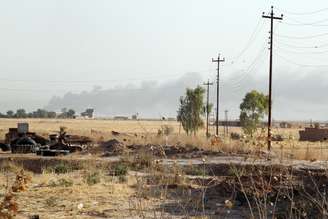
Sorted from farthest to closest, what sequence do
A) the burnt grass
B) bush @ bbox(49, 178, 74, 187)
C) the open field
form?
1. bush @ bbox(49, 178, 74, 187)
2. the open field
3. the burnt grass

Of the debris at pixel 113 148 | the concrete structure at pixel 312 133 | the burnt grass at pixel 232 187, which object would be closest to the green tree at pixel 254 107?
the concrete structure at pixel 312 133

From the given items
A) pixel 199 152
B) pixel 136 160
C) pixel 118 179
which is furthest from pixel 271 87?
pixel 118 179

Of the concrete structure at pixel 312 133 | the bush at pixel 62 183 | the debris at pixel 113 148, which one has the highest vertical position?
the concrete structure at pixel 312 133

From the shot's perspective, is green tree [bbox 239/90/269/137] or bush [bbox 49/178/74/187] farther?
green tree [bbox 239/90/269/137]

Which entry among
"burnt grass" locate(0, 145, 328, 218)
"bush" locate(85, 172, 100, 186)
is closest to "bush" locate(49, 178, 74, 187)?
"bush" locate(85, 172, 100, 186)

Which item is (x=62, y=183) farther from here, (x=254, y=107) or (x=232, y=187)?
(x=254, y=107)

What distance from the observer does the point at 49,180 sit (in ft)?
70.1

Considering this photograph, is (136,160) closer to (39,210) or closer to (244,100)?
(39,210)

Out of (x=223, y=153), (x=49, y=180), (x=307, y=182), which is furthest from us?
(x=223, y=153)

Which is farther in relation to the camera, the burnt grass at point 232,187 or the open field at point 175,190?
the open field at point 175,190

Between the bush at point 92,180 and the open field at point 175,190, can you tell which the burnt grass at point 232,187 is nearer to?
the open field at point 175,190

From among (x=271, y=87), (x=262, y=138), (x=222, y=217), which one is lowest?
(x=222, y=217)

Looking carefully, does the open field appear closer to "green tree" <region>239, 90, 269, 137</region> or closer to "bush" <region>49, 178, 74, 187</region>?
"bush" <region>49, 178, 74, 187</region>

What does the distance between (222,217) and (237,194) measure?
3119 millimetres
